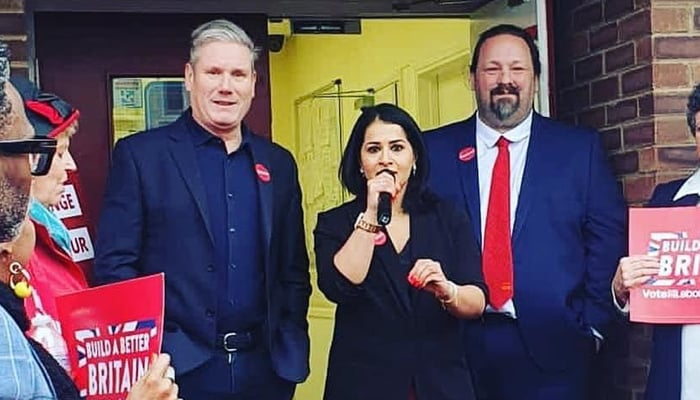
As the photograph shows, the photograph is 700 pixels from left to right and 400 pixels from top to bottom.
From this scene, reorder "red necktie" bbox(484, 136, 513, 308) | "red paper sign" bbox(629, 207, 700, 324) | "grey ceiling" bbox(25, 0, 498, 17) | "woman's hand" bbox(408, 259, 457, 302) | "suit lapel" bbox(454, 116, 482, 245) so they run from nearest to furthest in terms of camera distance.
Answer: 1. "woman's hand" bbox(408, 259, 457, 302)
2. "red paper sign" bbox(629, 207, 700, 324)
3. "red necktie" bbox(484, 136, 513, 308)
4. "suit lapel" bbox(454, 116, 482, 245)
5. "grey ceiling" bbox(25, 0, 498, 17)

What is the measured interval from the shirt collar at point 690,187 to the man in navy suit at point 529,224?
0.34 m

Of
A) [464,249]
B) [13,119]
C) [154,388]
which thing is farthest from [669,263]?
[13,119]

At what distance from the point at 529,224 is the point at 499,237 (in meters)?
0.12

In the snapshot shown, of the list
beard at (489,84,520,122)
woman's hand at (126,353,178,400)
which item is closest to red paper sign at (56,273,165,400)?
woman's hand at (126,353,178,400)

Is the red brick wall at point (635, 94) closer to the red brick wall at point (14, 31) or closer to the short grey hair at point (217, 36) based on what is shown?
the short grey hair at point (217, 36)

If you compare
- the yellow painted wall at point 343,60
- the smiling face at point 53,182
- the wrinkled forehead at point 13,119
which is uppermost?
the yellow painted wall at point 343,60

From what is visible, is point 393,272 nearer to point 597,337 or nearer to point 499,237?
point 499,237

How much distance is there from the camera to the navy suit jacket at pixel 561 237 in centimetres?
431

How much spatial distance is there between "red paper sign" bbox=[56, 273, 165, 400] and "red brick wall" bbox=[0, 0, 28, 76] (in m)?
1.55

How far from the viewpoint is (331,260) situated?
12.8 ft

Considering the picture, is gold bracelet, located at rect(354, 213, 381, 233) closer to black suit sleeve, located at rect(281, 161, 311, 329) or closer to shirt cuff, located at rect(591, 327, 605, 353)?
black suit sleeve, located at rect(281, 161, 311, 329)

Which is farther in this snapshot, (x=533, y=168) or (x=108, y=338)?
(x=533, y=168)

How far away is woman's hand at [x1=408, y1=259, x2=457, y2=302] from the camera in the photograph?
3709 millimetres

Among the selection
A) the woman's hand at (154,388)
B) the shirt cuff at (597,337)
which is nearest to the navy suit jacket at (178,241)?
the shirt cuff at (597,337)
